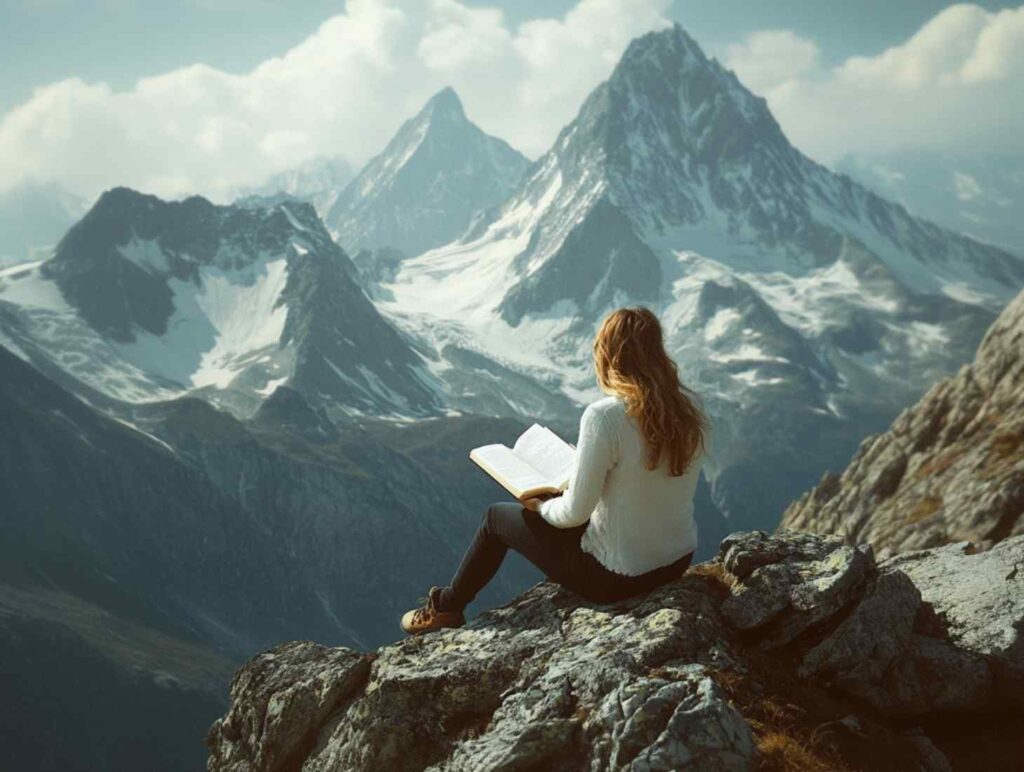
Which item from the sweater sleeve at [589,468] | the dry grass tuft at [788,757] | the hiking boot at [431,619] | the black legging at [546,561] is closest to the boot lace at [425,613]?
the hiking boot at [431,619]

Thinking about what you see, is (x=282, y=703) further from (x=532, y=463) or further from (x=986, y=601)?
Answer: (x=986, y=601)

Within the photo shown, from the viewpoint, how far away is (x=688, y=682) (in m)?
10.3

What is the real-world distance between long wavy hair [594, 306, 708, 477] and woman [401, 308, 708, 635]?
0.5 inches

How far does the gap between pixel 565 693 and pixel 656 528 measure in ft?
7.73

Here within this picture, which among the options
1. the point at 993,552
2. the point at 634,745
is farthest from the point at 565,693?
the point at 993,552

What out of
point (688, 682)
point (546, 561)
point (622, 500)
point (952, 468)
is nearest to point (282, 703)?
point (546, 561)

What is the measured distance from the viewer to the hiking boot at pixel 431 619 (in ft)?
44.2

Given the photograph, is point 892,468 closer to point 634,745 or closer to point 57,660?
point 634,745

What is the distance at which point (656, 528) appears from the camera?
12000 millimetres

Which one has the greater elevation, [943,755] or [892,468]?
[943,755]

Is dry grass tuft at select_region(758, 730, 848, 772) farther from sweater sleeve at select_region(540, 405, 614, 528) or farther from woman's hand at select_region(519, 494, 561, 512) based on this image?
woman's hand at select_region(519, 494, 561, 512)

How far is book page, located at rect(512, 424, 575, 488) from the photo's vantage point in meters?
12.7

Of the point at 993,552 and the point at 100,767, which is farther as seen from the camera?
the point at 100,767

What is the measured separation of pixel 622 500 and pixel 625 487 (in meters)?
0.21
